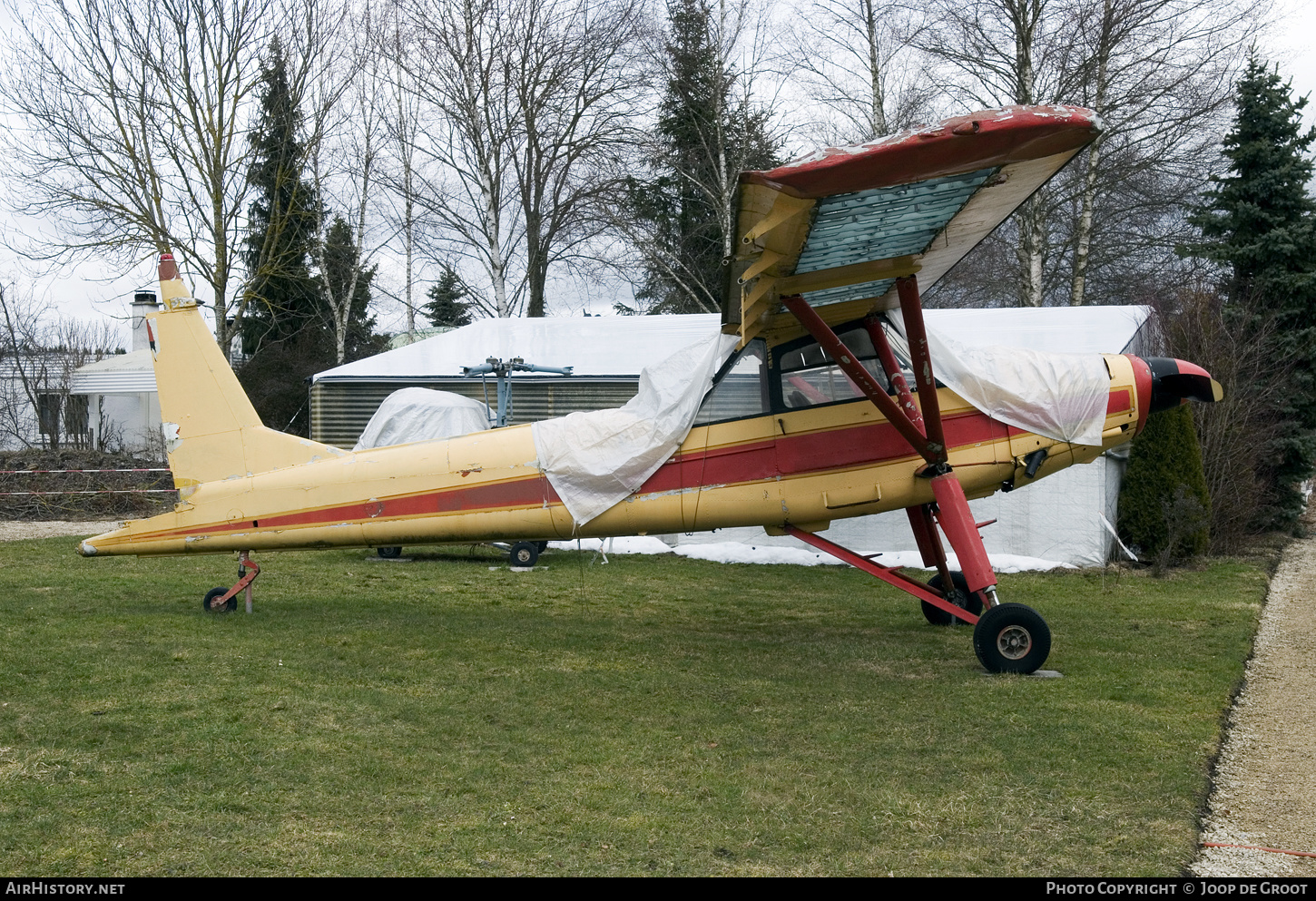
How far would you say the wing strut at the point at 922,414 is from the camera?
25.8 ft

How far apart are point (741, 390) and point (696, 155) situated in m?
22.3

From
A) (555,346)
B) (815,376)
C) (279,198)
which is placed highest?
(279,198)

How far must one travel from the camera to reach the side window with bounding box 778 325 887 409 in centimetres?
885

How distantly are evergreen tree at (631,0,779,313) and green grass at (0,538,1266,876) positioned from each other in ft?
65.4

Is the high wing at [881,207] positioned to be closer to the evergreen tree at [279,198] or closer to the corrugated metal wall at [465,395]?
the corrugated metal wall at [465,395]

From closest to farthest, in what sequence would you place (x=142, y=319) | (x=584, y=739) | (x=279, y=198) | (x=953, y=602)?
(x=584, y=739) → (x=953, y=602) → (x=279, y=198) → (x=142, y=319)

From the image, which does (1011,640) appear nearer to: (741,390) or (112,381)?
(741,390)

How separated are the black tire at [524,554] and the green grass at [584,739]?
126 inches

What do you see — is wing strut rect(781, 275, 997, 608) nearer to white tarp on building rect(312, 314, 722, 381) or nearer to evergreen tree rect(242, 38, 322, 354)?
white tarp on building rect(312, 314, 722, 381)

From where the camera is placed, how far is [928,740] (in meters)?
6.10

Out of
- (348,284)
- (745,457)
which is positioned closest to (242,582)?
(745,457)

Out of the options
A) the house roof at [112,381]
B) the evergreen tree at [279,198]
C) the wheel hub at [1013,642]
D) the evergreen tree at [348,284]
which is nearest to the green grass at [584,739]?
the wheel hub at [1013,642]

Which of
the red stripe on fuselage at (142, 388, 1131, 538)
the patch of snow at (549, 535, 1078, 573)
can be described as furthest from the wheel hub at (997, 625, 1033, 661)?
the patch of snow at (549, 535, 1078, 573)

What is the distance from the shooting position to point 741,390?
898 centimetres
